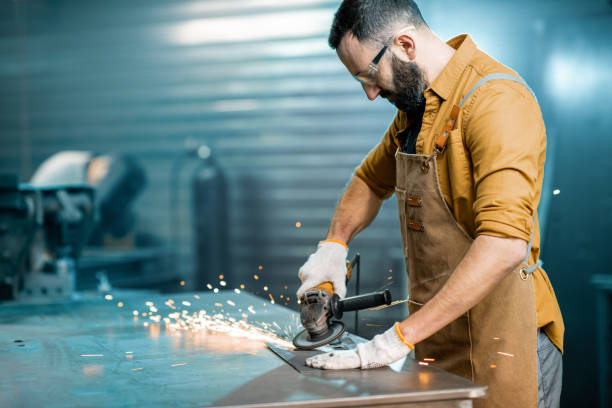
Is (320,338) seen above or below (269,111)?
below

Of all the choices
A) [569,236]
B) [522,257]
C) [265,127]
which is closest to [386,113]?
[265,127]

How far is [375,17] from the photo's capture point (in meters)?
1.60

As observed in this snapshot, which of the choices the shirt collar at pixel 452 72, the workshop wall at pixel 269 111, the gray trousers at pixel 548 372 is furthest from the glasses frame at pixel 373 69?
the workshop wall at pixel 269 111

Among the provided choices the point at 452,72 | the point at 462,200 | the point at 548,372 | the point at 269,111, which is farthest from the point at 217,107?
the point at 548,372

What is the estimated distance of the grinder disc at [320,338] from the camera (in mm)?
1596

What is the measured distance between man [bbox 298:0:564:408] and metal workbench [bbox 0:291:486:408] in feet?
0.42

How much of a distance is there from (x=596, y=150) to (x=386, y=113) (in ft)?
Result: 5.74

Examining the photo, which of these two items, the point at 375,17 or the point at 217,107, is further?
the point at 217,107

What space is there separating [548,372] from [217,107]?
13.9 feet

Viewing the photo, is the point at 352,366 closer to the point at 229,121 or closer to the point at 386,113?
the point at 386,113

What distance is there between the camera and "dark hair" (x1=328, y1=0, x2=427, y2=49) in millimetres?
1599

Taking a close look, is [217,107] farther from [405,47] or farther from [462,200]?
[462,200]

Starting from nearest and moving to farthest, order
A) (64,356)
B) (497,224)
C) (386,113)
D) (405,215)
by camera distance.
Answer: (497,224)
(64,356)
(405,215)
(386,113)

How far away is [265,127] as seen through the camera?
523 cm
